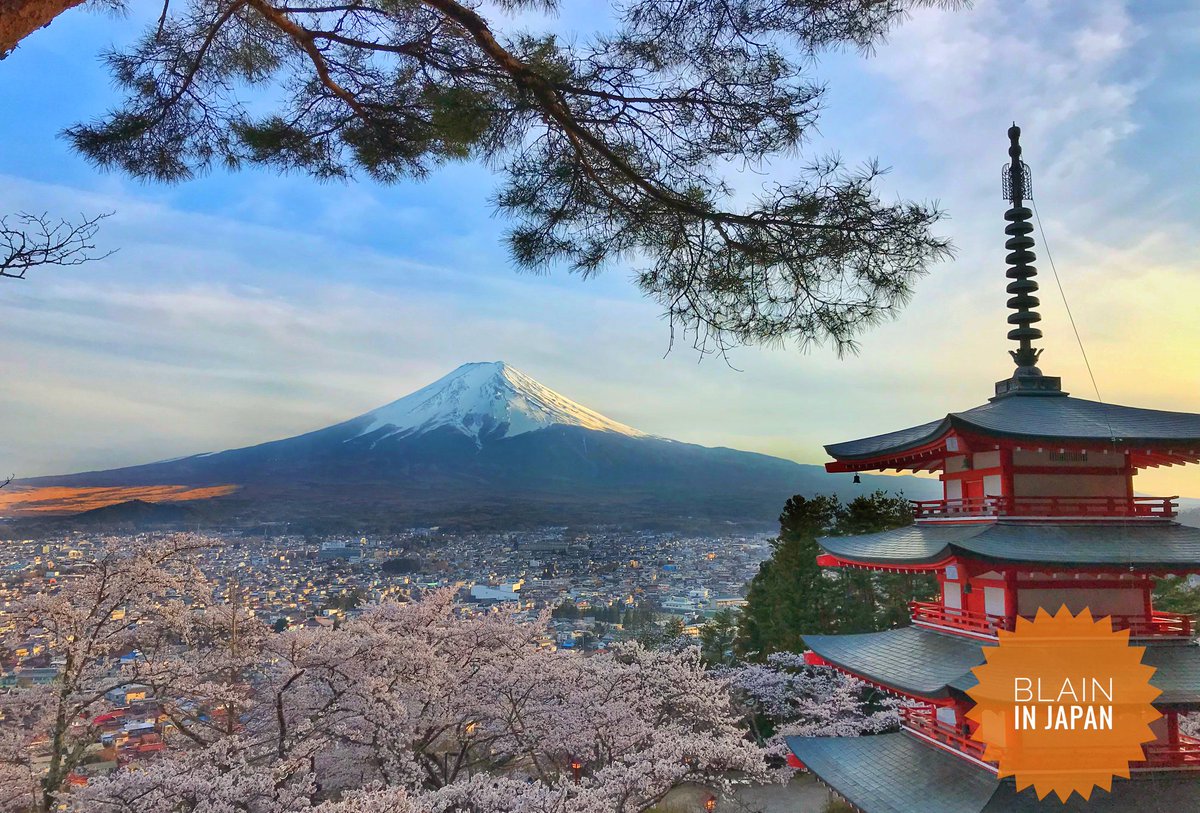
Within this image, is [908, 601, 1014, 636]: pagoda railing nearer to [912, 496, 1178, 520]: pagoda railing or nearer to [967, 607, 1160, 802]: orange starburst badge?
[967, 607, 1160, 802]: orange starburst badge

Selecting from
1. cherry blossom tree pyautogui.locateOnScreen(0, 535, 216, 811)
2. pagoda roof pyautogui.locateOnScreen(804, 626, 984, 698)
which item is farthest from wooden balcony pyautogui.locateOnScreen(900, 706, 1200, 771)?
cherry blossom tree pyautogui.locateOnScreen(0, 535, 216, 811)

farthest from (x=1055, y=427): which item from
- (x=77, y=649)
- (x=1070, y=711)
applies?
(x=77, y=649)

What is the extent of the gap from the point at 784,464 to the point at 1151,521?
30523 millimetres

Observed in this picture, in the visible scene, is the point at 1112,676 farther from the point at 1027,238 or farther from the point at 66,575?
the point at 66,575

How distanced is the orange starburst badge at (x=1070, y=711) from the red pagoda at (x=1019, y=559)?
11 cm

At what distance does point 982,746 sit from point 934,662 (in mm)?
615

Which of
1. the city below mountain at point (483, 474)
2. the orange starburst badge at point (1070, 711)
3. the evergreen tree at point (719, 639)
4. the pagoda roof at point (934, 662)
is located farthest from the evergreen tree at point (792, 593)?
the orange starburst badge at point (1070, 711)

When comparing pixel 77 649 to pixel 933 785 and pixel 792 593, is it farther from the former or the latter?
pixel 792 593

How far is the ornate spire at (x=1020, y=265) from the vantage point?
5.73 m

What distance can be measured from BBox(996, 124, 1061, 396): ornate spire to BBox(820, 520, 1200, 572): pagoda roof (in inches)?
49.6

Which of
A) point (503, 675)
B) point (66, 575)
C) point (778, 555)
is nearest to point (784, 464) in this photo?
point (778, 555)

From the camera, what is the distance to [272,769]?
5.65 meters

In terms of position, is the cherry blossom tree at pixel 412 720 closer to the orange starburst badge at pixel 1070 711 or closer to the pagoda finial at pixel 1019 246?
the orange starburst badge at pixel 1070 711

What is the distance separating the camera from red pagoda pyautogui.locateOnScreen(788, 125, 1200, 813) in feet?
15.5
